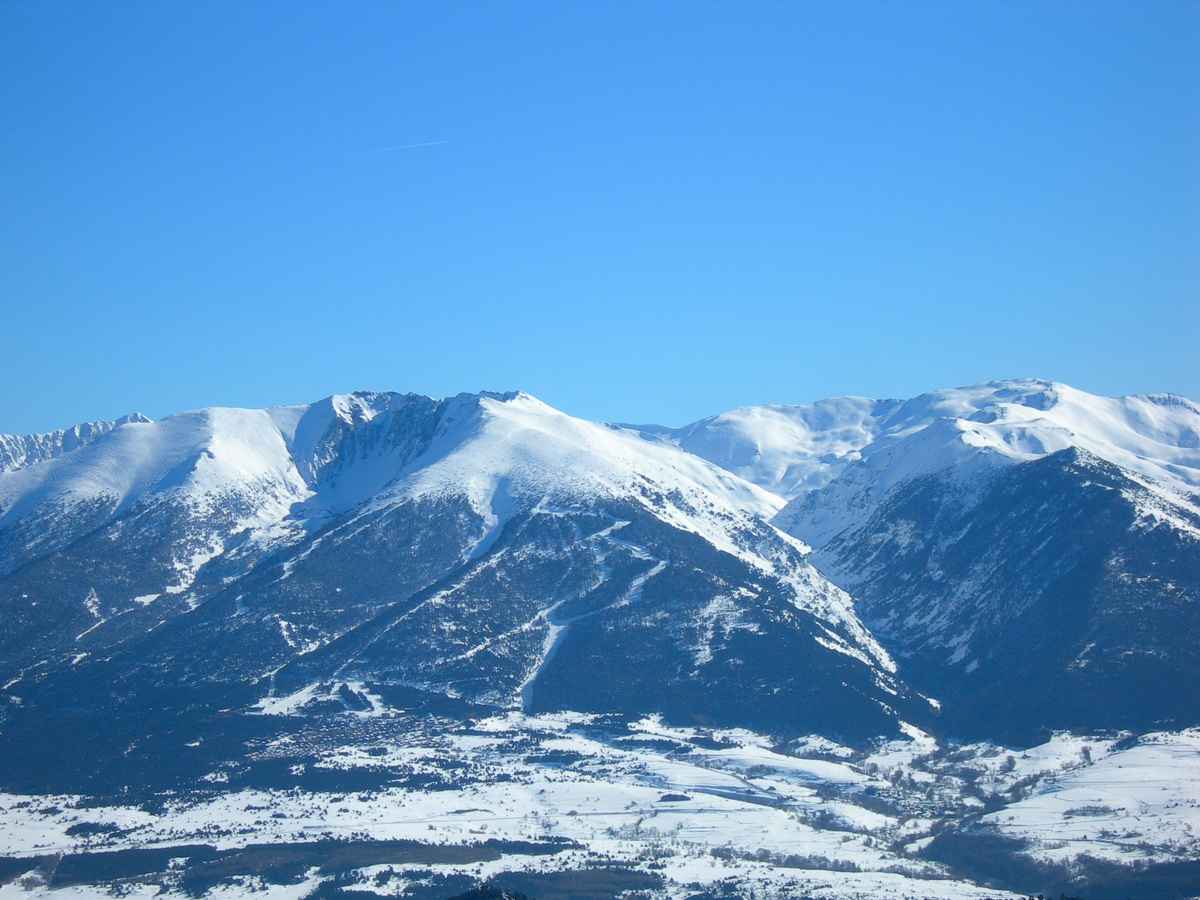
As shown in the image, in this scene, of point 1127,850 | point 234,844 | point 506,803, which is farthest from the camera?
point 506,803

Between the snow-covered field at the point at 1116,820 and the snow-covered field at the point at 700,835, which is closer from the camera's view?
the snow-covered field at the point at 700,835

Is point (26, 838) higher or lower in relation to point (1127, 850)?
higher

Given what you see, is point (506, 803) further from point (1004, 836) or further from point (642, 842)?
point (1004, 836)

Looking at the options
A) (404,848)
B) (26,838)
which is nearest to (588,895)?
(404,848)

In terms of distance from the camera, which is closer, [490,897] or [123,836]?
[490,897]

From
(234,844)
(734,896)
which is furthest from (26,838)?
(734,896)

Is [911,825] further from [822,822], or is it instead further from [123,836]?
[123,836]

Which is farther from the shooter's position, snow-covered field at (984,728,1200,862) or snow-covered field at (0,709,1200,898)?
snow-covered field at (984,728,1200,862)

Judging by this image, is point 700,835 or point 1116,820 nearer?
point 1116,820

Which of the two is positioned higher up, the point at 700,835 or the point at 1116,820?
the point at 700,835

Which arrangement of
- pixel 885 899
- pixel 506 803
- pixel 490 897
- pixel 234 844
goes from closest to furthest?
pixel 490 897
pixel 885 899
pixel 234 844
pixel 506 803
